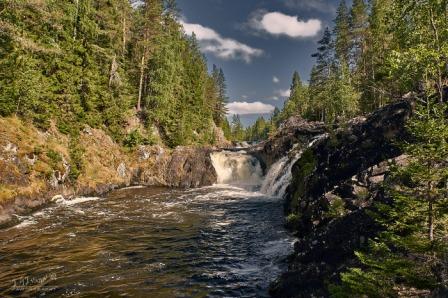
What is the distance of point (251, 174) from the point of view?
4491 centimetres

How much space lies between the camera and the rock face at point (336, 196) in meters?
10.6

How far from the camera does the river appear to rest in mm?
11930

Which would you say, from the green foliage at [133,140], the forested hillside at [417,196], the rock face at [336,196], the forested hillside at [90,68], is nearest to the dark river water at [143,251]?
the rock face at [336,196]

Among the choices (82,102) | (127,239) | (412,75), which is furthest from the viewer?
(82,102)

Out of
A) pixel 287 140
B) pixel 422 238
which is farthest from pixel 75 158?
pixel 422 238

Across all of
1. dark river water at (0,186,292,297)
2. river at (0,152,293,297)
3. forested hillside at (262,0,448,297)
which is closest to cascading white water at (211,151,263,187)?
river at (0,152,293,297)

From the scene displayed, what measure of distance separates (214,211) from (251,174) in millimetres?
20477

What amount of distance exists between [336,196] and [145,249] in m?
9.48

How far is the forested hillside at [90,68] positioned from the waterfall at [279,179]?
52.0ft

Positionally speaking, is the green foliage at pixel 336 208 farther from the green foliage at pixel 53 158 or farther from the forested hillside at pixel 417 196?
the green foliage at pixel 53 158

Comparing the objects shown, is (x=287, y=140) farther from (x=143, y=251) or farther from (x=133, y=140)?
(x=143, y=251)

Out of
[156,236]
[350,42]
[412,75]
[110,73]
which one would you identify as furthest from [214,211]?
[350,42]

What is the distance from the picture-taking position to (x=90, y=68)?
36.9 metres

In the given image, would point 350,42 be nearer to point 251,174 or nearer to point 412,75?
point 251,174
